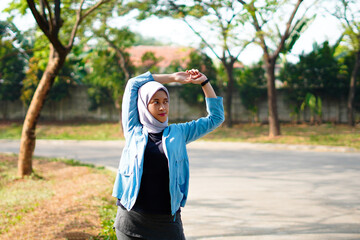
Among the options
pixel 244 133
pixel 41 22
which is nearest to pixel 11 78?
pixel 244 133

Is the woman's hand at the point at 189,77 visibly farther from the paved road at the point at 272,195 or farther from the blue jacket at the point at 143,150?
the paved road at the point at 272,195

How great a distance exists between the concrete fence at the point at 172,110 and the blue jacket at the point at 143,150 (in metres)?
23.1

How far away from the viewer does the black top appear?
309 cm

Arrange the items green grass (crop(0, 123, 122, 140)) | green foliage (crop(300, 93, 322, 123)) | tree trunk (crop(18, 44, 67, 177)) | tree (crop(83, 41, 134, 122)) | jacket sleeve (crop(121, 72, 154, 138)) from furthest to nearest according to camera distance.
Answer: tree (crop(83, 41, 134, 122)) → green foliage (crop(300, 93, 322, 123)) → green grass (crop(0, 123, 122, 140)) → tree trunk (crop(18, 44, 67, 177)) → jacket sleeve (crop(121, 72, 154, 138))

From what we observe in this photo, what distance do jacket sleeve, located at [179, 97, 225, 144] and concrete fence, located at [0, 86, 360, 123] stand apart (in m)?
22.9

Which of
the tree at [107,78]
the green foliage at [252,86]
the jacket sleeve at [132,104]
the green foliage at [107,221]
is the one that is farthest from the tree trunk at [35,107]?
the green foliage at [252,86]

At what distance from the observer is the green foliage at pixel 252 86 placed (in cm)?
2672

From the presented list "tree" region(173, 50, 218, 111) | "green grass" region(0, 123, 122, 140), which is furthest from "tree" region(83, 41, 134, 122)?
"tree" region(173, 50, 218, 111)

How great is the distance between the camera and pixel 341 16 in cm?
2214

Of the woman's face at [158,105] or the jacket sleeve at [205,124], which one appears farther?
the jacket sleeve at [205,124]

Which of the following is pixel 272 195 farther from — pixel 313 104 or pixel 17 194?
pixel 313 104

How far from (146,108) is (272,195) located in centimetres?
573

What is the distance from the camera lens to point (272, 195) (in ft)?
27.4

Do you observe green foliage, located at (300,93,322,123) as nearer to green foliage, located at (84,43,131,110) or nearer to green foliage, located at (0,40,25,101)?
green foliage, located at (84,43,131,110)
